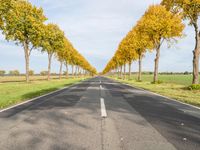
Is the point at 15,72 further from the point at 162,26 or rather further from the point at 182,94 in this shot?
the point at 182,94

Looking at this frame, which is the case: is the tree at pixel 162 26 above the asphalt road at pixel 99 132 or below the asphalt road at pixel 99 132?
above

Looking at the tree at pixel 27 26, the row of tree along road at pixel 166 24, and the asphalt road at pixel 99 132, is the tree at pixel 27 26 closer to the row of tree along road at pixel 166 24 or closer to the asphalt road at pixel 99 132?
the row of tree along road at pixel 166 24

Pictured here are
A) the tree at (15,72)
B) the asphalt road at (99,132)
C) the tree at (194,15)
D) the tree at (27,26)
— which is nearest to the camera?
the asphalt road at (99,132)

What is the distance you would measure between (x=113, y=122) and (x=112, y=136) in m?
1.36

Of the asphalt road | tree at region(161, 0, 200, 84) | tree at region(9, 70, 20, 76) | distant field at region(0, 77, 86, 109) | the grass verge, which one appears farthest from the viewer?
tree at region(9, 70, 20, 76)

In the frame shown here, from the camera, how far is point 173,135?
15.1ft

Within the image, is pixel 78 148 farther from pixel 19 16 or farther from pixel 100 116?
pixel 19 16

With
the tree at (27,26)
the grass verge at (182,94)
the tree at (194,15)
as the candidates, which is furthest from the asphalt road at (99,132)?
the tree at (27,26)

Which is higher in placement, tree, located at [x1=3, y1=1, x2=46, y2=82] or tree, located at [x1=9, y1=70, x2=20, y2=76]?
tree, located at [x1=3, y1=1, x2=46, y2=82]

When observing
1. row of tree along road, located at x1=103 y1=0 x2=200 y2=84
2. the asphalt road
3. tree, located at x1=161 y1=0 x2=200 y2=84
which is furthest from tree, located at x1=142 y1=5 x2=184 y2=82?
the asphalt road

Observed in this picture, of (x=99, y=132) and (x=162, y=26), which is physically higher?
(x=162, y=26)

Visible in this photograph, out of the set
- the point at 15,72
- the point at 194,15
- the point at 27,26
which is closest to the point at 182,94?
the point at 194,15

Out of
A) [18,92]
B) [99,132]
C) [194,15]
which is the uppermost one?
[194,15]

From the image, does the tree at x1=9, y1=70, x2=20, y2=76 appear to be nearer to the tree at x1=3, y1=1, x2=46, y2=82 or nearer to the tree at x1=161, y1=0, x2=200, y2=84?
the tree at x1=3, y1=1, x2=46, y2=82
